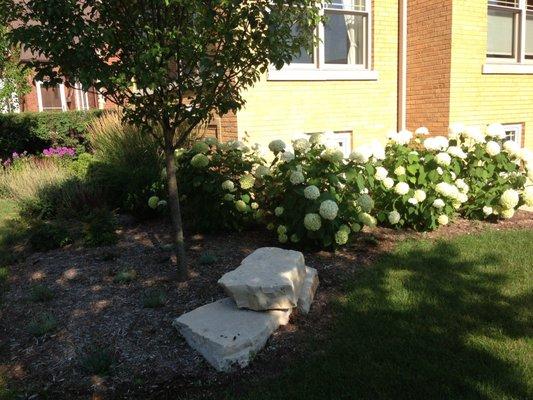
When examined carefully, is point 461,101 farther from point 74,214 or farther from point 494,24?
point 74,214

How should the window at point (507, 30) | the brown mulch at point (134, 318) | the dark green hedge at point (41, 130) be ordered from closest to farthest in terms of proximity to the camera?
1. the brown mulch at point (134, 318)
2. the window at point (507, 30)
3. the dark green hedge at point (41, 130)

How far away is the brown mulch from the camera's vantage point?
10.1ft

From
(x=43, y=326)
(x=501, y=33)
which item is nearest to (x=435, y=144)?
(x=43, y=326)

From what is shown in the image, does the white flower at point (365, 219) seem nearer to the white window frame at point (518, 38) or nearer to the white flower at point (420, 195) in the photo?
the white flower at point (420, 195)

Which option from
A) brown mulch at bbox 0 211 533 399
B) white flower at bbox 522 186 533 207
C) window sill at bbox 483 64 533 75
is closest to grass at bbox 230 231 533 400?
brown mulch at bbox 0 211 533 399

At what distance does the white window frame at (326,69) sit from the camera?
25.2 ft

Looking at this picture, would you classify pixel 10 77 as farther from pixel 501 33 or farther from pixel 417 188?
pixel 501 33

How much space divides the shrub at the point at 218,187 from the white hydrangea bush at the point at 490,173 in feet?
8.33

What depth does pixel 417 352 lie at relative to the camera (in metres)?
3.24

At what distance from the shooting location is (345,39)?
8.62 m

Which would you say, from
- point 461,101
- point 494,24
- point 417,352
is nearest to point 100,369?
point 417,352

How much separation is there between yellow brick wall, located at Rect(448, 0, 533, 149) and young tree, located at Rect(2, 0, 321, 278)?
17.5ft

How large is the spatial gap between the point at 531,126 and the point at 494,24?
2.09m

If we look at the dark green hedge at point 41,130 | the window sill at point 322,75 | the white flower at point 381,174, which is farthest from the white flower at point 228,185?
the dark green hedge at point 41,130
